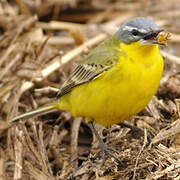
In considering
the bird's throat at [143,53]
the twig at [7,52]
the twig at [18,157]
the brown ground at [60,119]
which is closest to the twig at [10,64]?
the brown ground at [60,119]

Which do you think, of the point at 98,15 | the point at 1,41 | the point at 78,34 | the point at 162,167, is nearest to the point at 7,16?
the point at 1,41

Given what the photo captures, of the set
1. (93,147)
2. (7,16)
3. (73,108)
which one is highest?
(7,16)

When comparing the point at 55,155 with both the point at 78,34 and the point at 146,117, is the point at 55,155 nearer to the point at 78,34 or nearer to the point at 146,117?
the point at 146,117

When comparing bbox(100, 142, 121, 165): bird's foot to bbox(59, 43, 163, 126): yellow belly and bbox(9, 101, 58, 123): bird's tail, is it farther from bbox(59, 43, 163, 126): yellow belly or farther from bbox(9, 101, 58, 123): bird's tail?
bbox(9, 101, 58, 123): bird's tail

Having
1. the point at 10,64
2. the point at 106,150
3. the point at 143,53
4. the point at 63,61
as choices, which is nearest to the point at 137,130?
the point at 106,150

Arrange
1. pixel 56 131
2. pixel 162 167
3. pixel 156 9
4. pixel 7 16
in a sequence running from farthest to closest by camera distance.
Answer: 1. pixel 156 9
2. pixel 7 16
3. pixel 56 131
4. pixel 162 167

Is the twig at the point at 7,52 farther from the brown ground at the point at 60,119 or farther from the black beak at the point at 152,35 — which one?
the black beak at the point at 152,35

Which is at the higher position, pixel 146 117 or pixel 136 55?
pixel 136 55
